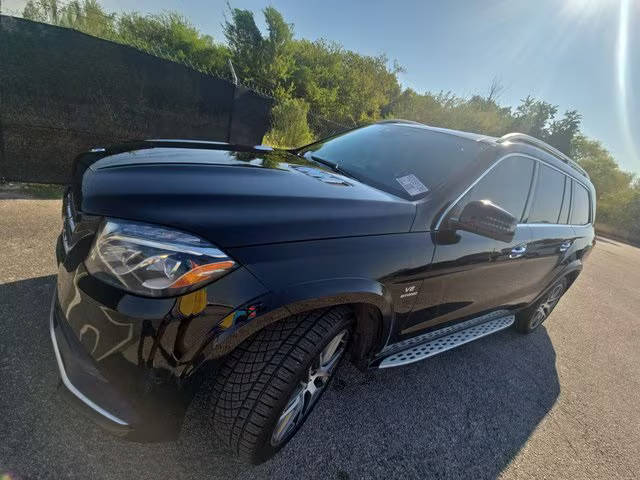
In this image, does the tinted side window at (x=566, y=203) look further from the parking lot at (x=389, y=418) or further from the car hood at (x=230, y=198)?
the car hood at (x=230, y=198)

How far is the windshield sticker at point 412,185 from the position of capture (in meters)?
2.02

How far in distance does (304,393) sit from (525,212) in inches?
82.7

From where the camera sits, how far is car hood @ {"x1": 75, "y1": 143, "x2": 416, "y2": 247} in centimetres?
131

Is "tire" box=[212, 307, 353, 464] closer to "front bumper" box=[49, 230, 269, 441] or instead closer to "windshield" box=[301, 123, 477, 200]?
"front bumper" box=[49, 230, 269, 441]

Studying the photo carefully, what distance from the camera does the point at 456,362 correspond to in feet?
9.47

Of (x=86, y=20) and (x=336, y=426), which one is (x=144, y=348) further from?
(x=86, y=20)

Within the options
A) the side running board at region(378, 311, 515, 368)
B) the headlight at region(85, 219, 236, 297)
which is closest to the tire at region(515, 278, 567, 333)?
the side running board at region(378, 311, 515, 368)

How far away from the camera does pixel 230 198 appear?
1441 millimetres

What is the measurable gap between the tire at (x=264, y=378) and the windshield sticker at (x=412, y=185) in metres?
0.89

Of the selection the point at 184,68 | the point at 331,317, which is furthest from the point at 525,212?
the point at 184,68

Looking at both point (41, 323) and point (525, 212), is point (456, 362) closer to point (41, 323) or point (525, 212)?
point (525, 212)

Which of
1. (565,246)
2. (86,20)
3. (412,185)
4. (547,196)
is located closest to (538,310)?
(565,246)

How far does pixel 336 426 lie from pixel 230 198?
140 centimetres

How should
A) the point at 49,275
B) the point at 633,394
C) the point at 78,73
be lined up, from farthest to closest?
the point at 78,73, the point at 633,394, the point at 49,275
